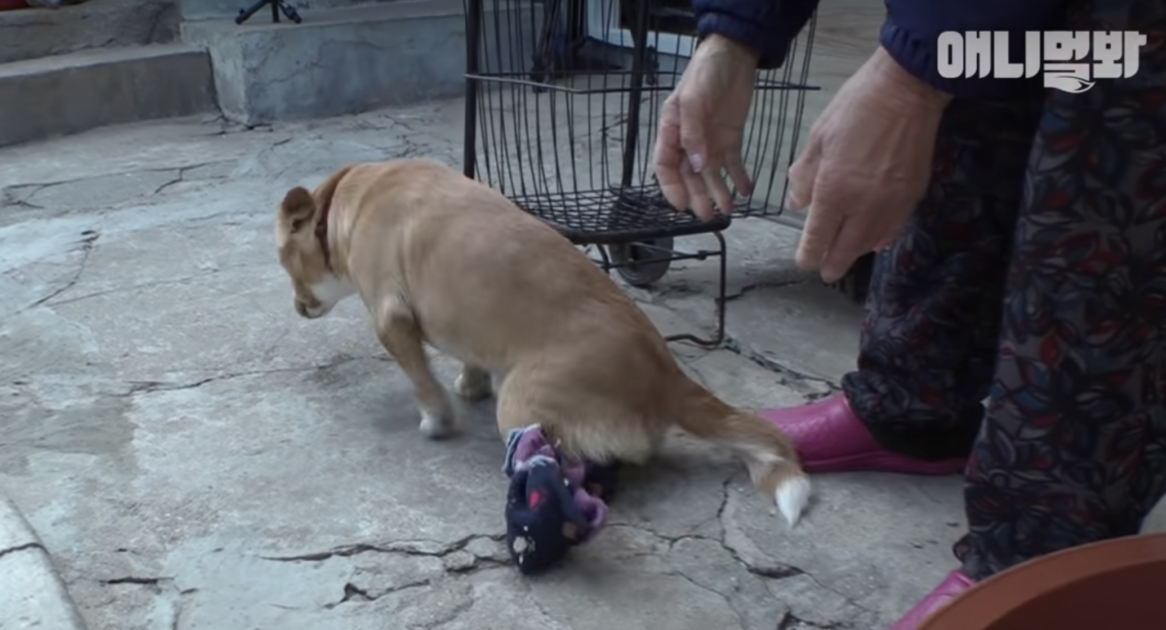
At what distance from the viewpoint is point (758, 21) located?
104 centimetres

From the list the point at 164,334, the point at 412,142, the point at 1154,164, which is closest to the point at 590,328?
the point at 1154,164

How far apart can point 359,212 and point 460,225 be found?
186mm

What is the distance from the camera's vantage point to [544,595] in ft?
4.20

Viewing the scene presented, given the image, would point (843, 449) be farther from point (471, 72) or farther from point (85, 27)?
point (85, 27)

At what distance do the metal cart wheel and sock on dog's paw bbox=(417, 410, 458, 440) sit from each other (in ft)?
1.86

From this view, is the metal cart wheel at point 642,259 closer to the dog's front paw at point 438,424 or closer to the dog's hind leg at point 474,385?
the dog's hind leg at point 474,385

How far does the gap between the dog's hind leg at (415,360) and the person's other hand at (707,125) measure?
2.00 feet

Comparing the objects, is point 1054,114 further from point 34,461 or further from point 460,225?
point 34,461

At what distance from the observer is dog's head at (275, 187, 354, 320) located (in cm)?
174

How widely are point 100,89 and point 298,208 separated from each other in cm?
244

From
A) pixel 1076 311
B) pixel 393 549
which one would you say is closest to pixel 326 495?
pixel 393 549

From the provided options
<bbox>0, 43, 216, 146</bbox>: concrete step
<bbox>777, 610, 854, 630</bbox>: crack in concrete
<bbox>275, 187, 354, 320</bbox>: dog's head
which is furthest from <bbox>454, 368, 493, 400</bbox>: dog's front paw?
<bbox>0, 43, 216, 146</bbox>: concrete step

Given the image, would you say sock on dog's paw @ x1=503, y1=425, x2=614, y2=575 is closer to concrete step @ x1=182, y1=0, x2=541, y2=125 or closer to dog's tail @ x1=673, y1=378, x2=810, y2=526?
dog's tail @ x1=673, y1=378, x2=810, y2=526

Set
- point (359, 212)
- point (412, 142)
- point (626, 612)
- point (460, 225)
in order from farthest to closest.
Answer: point (412, 142)
point (359, 212)
point (460, 225)
point (626, 612)
